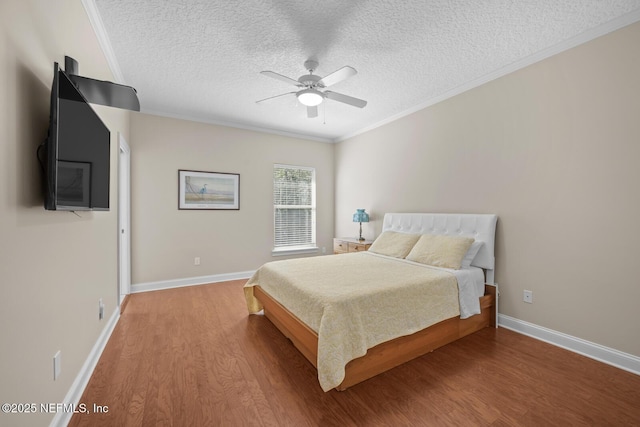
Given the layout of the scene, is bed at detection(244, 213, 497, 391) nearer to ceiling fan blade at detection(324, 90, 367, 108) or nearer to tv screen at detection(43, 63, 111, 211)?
tv screen at detection(43, 63, 111, 211)

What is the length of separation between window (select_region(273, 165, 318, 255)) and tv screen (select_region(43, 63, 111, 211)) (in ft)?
11.2

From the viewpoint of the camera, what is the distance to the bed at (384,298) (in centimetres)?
187

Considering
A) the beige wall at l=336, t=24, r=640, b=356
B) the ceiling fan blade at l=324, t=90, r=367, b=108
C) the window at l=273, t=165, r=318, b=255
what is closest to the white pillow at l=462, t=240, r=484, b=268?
the beige wall at l=336, t=24, r=640, b=356

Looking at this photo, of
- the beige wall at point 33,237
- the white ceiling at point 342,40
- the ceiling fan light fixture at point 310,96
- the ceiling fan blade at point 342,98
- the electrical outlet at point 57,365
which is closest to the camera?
the beige wall at point 33,237

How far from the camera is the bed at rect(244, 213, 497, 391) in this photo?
1870 millimetres

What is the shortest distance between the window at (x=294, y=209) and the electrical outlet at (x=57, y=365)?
366cm

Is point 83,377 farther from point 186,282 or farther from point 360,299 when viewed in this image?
point 186,282

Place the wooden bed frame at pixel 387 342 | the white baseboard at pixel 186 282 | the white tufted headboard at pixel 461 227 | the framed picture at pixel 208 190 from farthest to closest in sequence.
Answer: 1. the framed picture at pixel 208 190
2. the white baseboard at pixel 186 282
3. the white tufted headboard at pixel 461 227
4. the wooden bed frame at pixel 387 342

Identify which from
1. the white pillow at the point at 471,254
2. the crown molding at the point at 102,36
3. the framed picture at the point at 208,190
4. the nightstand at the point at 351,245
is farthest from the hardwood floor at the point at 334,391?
the crown molding at the point at 102,36

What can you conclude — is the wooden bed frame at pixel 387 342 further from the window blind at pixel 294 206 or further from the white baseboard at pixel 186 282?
the window blind at pixel 294 206

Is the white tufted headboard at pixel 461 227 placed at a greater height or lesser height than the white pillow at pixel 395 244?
greater

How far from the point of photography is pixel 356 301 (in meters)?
1.97

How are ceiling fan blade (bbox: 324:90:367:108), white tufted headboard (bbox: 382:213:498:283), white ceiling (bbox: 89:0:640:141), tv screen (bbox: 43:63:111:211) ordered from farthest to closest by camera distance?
white tufted headboard (bbox: 382:213:498:283), ceiling fan blade (bbox: 324:90:367:108), white ceiling (bbox: 89:0:640:141), tv screen (bbox: 43:63:111:211)

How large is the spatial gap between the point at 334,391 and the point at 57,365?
1.66 meters
